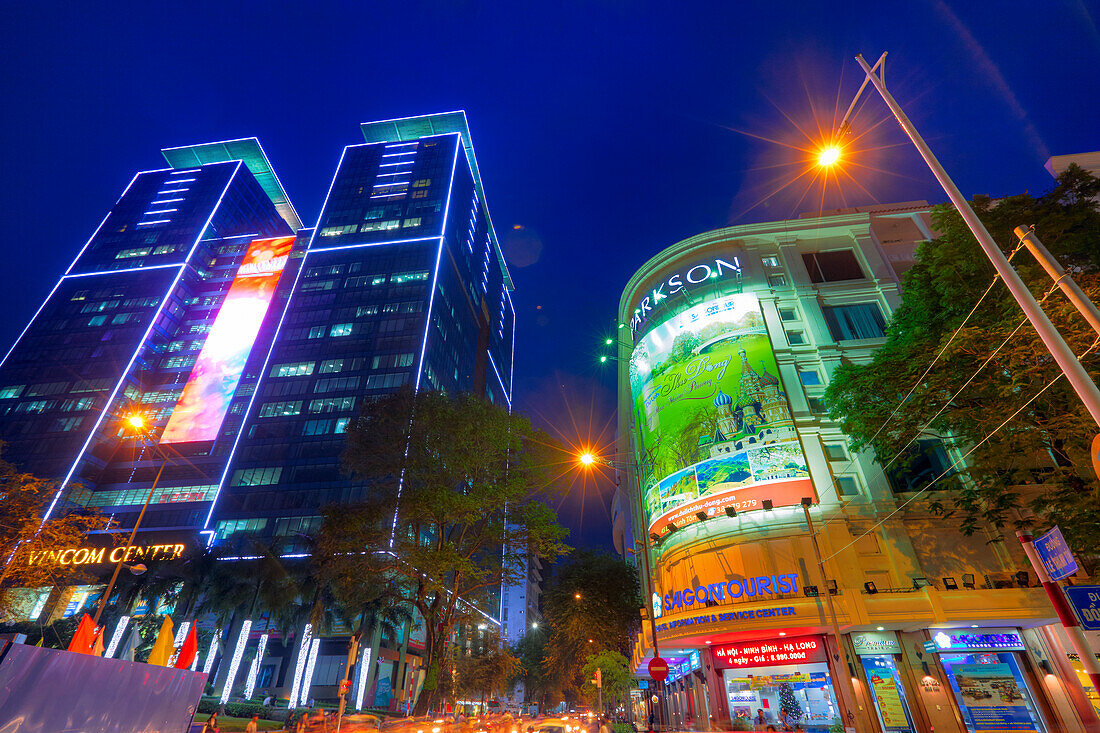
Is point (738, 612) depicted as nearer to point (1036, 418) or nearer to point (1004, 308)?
point (1036, 418)

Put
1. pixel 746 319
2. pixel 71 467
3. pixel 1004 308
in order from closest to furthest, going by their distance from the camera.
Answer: pixel 1004 308 → pixel 746 319 → pixel 71 467

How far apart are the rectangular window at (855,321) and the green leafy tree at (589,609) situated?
28.6 metres

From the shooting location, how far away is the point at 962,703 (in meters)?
22.2

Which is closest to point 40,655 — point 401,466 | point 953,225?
point 401,466

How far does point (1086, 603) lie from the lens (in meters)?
8.18

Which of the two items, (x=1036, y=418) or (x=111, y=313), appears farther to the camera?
(x=111, y=313)

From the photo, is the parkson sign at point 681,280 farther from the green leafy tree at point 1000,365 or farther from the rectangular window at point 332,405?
the rectangular window at point 332,405

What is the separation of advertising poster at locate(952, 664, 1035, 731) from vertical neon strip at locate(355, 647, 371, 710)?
48987 millimetres

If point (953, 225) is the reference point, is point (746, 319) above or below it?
above

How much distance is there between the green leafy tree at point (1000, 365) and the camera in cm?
1567

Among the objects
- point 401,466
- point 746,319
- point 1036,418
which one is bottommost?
point 1036,418

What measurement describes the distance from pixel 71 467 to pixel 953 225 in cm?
10636

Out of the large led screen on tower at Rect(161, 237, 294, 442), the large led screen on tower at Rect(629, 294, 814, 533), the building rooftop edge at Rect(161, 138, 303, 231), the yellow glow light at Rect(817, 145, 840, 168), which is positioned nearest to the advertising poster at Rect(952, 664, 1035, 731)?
the large led screen on tower at Rect(629, 294, 814, 533)

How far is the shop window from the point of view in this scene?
36562 mm
